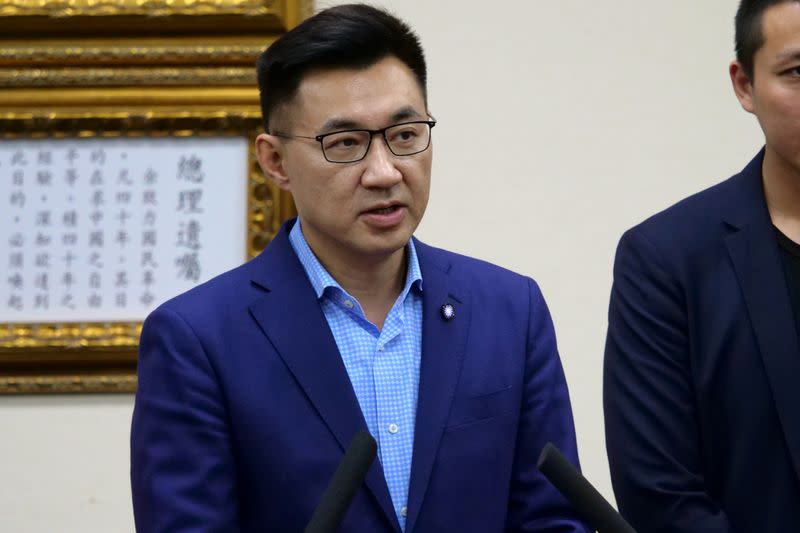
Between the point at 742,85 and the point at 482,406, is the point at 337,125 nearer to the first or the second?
the point at 482,406

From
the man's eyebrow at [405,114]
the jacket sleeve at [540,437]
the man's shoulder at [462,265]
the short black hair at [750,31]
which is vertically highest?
the short black hair at [750,31]

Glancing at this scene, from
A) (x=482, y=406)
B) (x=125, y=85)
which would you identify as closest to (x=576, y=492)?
(x=482, y=406)

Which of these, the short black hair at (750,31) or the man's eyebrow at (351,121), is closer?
the man's eyebrow at (351,121)

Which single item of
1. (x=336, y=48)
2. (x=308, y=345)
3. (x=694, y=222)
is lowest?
(x=308, y=345)

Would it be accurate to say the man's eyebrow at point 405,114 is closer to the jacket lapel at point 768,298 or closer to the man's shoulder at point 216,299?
the man's shoulder at point 216,299

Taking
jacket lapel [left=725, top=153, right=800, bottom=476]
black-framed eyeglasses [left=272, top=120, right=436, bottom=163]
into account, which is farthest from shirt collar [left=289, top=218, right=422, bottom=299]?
jacket lapel [left=725, top=153, right=800, bottom=476]

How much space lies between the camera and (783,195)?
5.39 ft

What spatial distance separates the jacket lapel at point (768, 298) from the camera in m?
1.55

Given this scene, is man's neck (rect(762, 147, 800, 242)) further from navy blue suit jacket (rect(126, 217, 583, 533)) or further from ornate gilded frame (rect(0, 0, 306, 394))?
ornate gilded frame (rect(0, 0, 306, 394))

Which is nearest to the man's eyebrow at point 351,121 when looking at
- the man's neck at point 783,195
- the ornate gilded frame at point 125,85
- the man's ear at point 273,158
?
the man's ear at point 273,158

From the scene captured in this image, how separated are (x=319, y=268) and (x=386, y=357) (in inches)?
5.5

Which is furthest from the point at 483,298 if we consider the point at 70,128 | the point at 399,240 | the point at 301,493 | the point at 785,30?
the point at 70,128

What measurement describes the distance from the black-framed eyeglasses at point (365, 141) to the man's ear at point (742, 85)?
455 mm

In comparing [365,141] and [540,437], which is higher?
[365,141]
